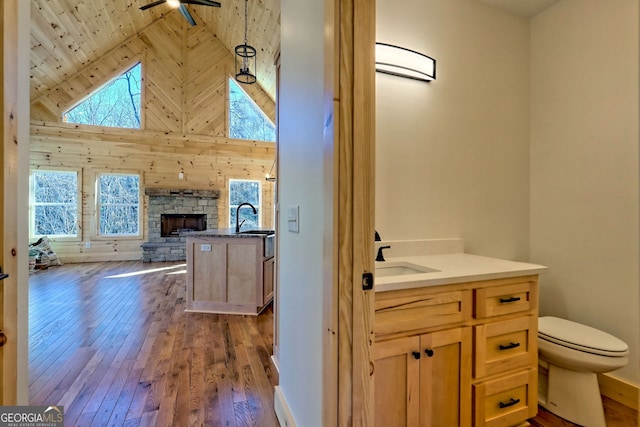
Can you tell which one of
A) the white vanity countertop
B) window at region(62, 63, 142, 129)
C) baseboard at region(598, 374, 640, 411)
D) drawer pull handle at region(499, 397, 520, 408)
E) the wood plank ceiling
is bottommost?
baseboard at region(598, 374, 640, 411)

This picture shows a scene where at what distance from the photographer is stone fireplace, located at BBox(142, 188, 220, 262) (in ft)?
21.9

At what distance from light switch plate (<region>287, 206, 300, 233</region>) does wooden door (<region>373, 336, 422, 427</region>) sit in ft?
1.97

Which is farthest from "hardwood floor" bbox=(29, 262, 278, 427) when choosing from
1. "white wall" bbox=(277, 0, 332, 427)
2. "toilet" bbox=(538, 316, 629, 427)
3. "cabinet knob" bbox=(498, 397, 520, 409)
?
"toilet" bbox=(538, 316, 629, 427)

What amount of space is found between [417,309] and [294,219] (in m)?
0.68

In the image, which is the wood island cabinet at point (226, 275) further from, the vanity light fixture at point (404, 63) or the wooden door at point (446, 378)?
the wooden door at point (446, 378)

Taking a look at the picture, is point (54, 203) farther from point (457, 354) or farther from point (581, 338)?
point (581, 338)

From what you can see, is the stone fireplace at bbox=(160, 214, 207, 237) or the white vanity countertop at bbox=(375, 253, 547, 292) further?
the stone fireplace at bbox=(160, 214, 207, 237)

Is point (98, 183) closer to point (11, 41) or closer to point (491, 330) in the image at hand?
point (11, 41)

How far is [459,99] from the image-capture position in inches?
80.7

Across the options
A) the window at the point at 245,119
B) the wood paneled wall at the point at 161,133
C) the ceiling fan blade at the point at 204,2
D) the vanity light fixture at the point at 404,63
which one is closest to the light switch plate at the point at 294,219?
the vanity light fixture at the point at 404,63

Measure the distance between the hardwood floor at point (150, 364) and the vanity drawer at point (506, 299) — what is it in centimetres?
72

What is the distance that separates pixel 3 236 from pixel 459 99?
2.49 m

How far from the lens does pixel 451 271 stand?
1386mm

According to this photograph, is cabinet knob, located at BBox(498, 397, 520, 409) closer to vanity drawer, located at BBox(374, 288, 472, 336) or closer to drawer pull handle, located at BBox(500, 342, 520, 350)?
drawer pull handle, located at BBox(500, 342, 520, 350)
